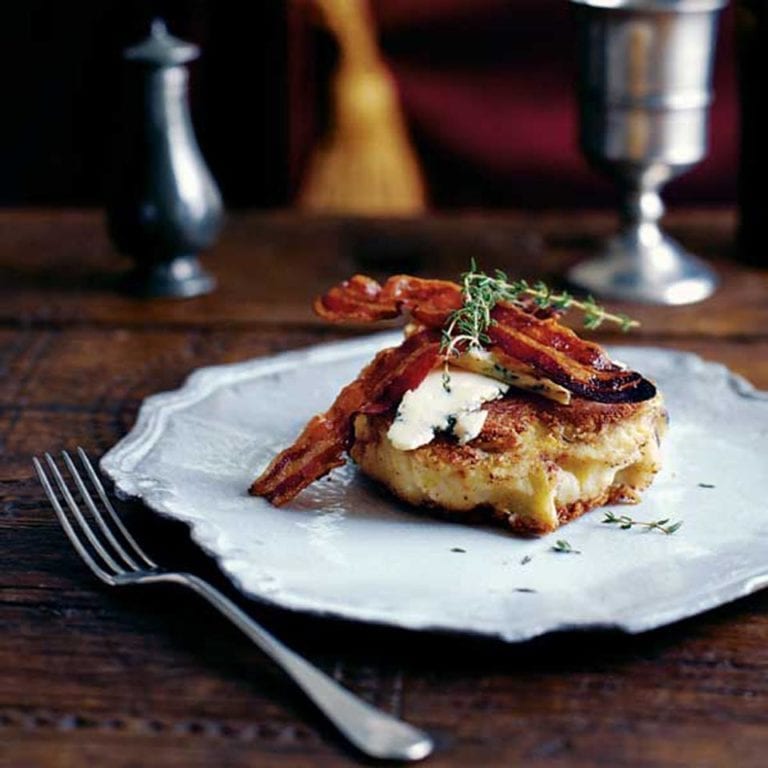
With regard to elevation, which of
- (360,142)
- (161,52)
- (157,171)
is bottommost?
(360,142)

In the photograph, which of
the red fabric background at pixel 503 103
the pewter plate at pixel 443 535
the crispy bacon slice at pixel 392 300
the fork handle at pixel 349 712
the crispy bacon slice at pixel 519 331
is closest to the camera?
the fork handle at pixel 349 712

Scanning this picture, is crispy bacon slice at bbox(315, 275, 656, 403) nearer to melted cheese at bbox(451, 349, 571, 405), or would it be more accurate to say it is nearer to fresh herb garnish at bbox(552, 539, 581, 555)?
melted cheese at bbox(451, 349, 571, 405)

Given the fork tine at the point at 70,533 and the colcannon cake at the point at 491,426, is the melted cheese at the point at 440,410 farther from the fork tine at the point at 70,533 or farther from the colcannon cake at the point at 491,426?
the fork tine at the point at 70,533

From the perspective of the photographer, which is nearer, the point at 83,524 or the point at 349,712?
the point at 349,712

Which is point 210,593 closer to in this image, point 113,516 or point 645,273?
point 113,516

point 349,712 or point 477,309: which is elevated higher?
point 477,309

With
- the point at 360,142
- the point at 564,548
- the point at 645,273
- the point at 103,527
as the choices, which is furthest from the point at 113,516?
the point at 360,142

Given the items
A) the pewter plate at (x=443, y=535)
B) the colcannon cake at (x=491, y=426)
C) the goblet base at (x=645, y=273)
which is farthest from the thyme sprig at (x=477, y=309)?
the goblet base at (x=645, y=273)

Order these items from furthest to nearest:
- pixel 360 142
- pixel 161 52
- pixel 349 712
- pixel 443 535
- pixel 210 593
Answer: pixel 360 142
pixel 161 52
pixel 443 535
pixel 210 593
pixel 349 712
